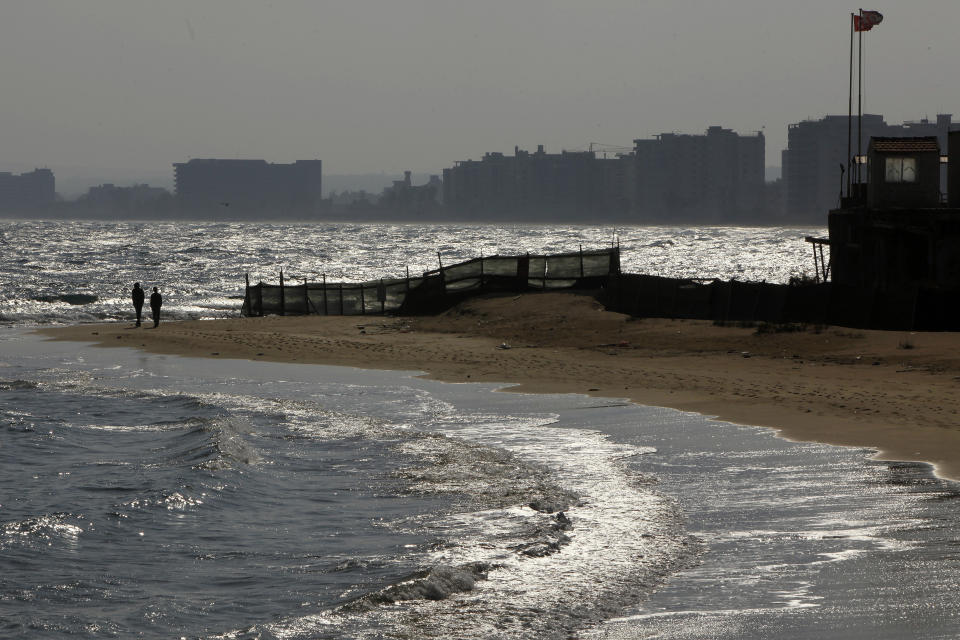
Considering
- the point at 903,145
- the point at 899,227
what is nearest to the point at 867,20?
the point at 903,145

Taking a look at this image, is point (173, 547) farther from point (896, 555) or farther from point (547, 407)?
point (547, 407)

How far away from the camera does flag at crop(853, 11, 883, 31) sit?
3994 centimetres

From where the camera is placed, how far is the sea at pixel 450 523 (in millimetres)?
8469

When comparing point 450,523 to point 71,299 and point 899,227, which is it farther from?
point 71,299

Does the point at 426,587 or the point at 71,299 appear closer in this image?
the point at 426,587

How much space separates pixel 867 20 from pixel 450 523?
3436 cm

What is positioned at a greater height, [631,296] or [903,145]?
[903,145]

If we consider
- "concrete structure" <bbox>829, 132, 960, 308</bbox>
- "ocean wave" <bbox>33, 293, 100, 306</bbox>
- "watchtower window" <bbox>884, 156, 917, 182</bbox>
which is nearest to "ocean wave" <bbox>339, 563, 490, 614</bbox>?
"concrete structure" <bbox>829, 132, 960, 308</bbox>

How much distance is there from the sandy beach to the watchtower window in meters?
11.6

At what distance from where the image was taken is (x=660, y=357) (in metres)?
25.3

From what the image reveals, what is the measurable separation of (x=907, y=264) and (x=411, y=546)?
92.3 ft

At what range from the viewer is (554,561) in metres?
9.84

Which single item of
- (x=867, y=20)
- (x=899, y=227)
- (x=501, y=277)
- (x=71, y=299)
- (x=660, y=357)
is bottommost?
(x=71, y=299)

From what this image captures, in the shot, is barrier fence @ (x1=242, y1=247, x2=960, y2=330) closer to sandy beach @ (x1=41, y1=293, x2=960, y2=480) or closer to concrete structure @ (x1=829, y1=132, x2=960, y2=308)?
sandy beach @ (x1=41, y1=293, x2=960, y2=480)
